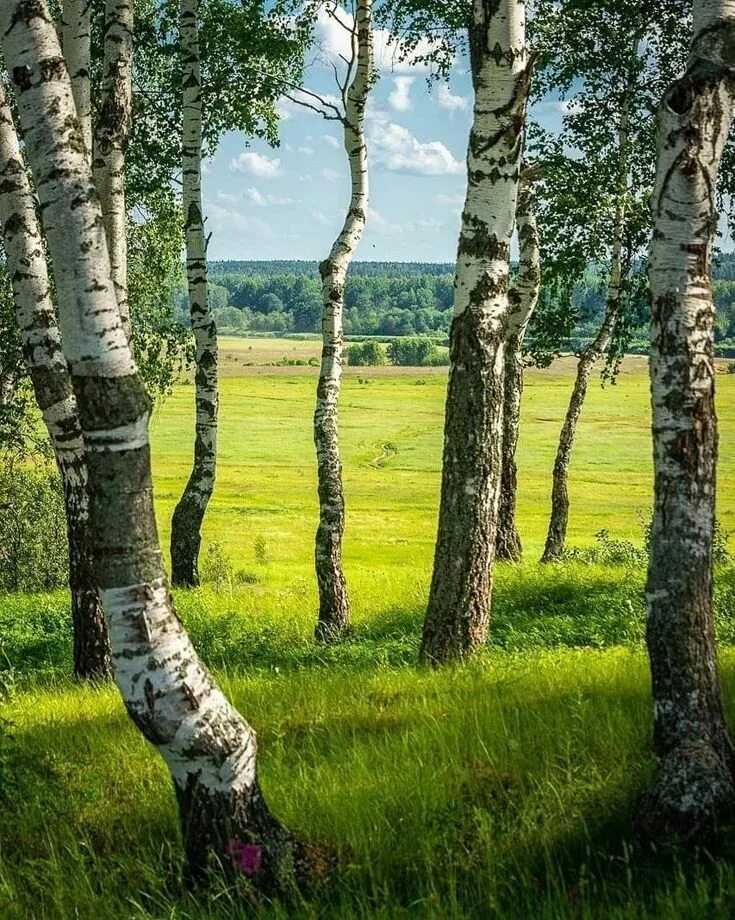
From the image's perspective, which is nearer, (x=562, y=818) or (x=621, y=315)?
(x=562, y=818)

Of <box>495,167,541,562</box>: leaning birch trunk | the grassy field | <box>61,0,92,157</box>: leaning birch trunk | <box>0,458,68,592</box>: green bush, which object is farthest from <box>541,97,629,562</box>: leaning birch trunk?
<box>0,458,68,592</box>: green bush

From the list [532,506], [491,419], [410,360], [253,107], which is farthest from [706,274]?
[410,360]

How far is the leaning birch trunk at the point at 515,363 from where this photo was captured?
17.9 meters

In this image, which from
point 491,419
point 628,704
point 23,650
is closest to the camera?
point 628,704

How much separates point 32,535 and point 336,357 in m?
20.3

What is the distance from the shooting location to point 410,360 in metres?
168

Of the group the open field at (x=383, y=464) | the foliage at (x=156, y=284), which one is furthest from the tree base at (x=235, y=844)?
the open field at (x=383, y=464)

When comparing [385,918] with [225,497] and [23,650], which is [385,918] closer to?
[23,650]

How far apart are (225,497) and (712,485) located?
65.5 metres

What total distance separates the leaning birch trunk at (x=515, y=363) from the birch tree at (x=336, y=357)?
5732 mm

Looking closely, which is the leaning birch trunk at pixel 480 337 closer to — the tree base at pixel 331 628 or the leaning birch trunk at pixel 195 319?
the tree base at pixel 331 628

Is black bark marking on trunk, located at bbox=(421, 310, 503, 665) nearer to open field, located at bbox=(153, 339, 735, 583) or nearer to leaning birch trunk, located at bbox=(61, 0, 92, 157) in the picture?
leaning birch trunk, located at bbox=(61, 0, 92, 157)

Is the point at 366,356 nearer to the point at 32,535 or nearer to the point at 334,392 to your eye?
the point at 32,535

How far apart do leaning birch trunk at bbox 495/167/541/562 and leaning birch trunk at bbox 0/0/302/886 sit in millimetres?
14334
